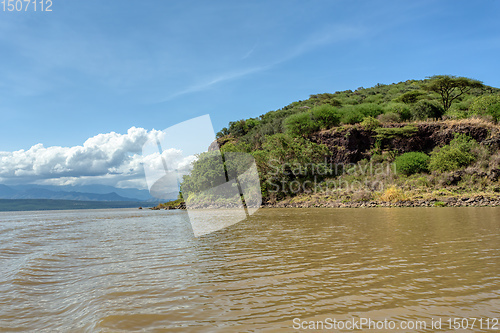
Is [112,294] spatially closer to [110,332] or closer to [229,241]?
[110,332]

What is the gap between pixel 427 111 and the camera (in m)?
42.6

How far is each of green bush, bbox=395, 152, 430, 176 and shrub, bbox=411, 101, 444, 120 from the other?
9663 mm

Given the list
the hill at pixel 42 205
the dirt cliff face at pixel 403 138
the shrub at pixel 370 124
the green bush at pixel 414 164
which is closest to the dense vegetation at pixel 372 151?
the green bush at pixel 414 164

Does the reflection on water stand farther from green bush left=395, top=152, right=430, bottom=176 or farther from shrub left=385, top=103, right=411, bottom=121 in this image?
Answer: shrub left=385, top=103, right=411, bottom=121

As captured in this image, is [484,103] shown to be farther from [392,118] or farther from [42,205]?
[42,205]

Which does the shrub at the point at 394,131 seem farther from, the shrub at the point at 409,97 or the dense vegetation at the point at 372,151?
the shrub at the point at 409,97

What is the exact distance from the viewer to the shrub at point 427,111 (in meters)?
42.6

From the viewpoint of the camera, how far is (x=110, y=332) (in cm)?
325

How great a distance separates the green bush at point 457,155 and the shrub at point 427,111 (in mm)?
9058

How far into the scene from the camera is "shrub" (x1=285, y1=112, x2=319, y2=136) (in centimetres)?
4913

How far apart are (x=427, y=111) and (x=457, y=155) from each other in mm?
13720

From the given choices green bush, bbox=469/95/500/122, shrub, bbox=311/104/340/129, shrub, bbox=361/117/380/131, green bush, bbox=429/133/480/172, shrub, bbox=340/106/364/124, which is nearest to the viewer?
green bush, bbox=429/133/480/172

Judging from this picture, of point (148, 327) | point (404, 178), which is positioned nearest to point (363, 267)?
point (148, 327)

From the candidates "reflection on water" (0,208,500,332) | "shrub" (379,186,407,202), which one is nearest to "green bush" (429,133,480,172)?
"shrub" (379,186,407,202)
